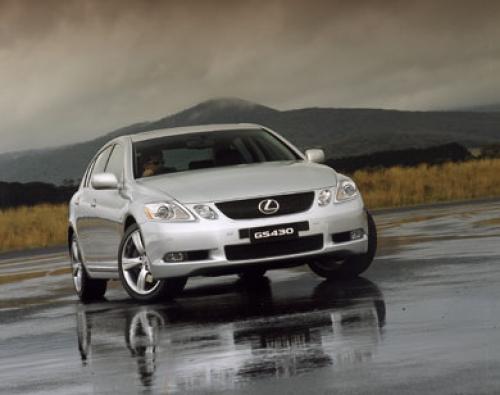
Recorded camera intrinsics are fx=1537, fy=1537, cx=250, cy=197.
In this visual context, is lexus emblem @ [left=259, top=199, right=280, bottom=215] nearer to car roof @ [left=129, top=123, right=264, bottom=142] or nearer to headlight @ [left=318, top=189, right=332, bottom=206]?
headlight @ [left=318, top=189, right=332, bottom=206]

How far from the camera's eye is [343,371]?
8.40 m

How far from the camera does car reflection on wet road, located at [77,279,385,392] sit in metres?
8.91

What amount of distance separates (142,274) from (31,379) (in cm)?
450

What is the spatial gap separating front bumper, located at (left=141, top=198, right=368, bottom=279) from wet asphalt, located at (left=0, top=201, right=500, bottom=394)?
327 millimetres

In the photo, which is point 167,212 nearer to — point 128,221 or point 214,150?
point 128,221

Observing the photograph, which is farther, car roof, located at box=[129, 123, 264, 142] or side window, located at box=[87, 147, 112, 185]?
side window, located at box=[87, 147, 112, 185]

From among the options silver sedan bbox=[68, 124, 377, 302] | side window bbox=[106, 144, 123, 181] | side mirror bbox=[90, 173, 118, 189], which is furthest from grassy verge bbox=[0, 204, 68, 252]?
side mirror bbox=[90, 173, 118, 189]

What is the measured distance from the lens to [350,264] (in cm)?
1455

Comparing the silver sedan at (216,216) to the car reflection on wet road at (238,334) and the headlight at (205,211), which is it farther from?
the car reflection on wet road at (238,334)

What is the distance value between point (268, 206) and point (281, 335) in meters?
3.06

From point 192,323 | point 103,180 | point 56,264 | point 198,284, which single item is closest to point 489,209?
point 56,264

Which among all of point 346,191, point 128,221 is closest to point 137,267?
point 128,221

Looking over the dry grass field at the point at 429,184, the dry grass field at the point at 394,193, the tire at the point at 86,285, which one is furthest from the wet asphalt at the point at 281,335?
the dry grass field at the point at 429,184

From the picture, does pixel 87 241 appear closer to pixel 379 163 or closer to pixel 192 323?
pixel 192 323
